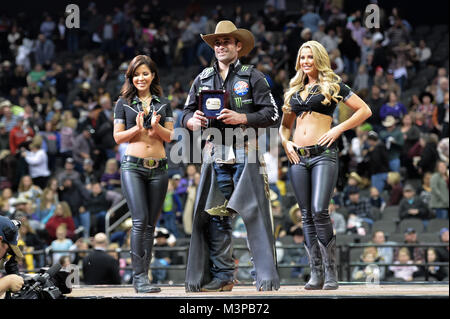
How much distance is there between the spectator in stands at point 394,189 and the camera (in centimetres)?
1631

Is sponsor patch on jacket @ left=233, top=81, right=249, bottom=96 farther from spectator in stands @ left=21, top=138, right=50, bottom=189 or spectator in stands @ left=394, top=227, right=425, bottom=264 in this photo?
spectator in stands @ left=21, top=138, right=50, bottom=189

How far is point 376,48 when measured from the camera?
67.0 ft

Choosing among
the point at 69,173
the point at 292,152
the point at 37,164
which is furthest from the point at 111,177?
the point at 292,152

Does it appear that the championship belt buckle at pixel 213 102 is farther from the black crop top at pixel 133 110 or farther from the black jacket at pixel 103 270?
the black jacket at pixel 103 270

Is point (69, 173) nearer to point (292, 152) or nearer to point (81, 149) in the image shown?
point (81, 149)

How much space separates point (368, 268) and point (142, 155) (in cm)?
535

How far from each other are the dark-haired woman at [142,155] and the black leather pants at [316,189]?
1269 mm

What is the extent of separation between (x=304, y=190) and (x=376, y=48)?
12049mm

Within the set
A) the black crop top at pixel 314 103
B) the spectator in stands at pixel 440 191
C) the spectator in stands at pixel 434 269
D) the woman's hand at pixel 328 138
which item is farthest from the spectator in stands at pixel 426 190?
the woman's hand at pixel 328 138

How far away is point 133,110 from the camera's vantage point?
9070 millimetres
